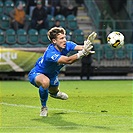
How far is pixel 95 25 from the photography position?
31719 millimetres

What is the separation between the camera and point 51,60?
11.8 m

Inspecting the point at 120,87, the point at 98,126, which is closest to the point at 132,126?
the point at 98,126

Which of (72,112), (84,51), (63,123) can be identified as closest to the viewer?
(84,51)

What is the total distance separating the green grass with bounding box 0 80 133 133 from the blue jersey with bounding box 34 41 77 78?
0.92 meters

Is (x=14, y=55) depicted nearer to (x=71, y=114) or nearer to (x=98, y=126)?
(x=71, y=114)

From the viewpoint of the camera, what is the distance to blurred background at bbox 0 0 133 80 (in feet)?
85.9

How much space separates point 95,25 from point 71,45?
19614 mm

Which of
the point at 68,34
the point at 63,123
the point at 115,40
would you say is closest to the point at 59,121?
the point at 63,123

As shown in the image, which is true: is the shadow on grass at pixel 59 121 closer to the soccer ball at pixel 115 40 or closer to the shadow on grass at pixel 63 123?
the shadow on grass at pixel 63 123

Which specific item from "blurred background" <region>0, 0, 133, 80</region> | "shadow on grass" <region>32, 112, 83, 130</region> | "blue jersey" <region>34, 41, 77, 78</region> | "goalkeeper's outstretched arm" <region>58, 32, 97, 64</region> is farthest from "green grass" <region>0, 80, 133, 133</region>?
"blurred background" <region>0, 0, 133, 80</region>

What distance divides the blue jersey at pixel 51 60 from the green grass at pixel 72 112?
0.92 meters

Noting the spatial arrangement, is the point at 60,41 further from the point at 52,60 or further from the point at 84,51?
the point at 84,51

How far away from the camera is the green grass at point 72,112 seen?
10650 mm

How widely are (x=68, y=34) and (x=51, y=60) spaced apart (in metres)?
16.6
